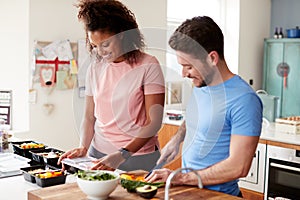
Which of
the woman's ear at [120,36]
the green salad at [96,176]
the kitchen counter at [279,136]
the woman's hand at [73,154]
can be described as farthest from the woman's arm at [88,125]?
the kitchen counter at [279,136]

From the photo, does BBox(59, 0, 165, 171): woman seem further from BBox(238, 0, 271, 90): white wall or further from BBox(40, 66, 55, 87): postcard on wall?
BBox(238, 0, 271, 90): white wall

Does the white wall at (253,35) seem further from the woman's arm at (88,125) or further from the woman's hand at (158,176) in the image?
the woman's hand at (158,176)

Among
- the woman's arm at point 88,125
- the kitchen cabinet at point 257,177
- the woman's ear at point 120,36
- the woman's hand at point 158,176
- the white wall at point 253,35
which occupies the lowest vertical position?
the kitchen cabinet at point 257,177

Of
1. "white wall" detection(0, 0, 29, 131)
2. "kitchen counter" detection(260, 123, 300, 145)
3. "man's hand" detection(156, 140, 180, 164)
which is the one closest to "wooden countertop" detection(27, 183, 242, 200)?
"man's hand" detection(156, 140, 180, 164)

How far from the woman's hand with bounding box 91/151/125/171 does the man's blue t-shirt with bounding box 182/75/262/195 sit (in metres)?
0.30

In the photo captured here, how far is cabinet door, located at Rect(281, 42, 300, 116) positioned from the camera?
5.14 metres

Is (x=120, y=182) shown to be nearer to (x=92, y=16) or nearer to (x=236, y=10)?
(x=92, y=16)

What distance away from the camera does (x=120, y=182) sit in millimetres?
1585

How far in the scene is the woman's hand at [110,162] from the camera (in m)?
1.79

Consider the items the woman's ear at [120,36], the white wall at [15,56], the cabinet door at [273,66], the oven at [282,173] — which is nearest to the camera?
the woman's ear at [120,36]

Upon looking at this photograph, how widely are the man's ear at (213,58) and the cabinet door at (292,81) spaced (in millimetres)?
3831

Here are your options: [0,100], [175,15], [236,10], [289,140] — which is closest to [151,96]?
[289,140]

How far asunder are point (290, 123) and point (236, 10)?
2.14m

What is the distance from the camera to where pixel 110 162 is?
1836mm
